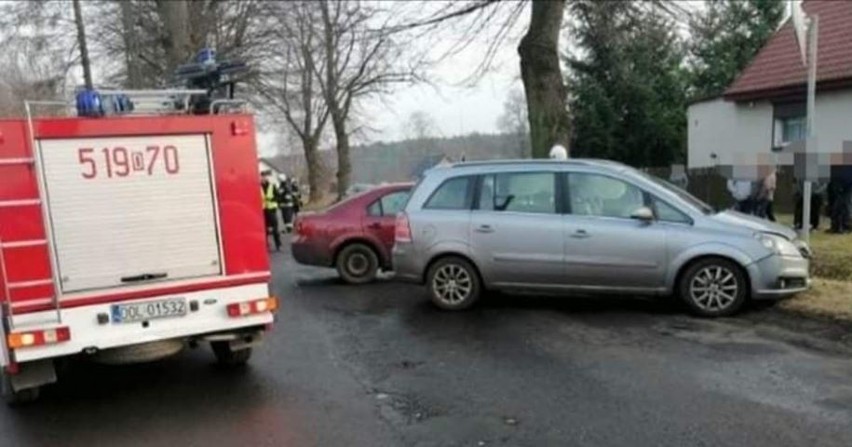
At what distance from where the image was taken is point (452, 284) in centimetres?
926

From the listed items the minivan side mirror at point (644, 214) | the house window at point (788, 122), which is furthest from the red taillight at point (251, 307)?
the house window at point (788, 122)

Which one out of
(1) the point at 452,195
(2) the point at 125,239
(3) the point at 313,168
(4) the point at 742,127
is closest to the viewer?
(2) the point at 125,239

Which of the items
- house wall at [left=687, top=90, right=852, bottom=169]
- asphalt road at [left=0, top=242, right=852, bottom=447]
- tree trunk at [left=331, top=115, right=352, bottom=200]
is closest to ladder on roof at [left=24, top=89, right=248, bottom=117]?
asphalt road at [left=0, top=242, right=852, bottom=447]

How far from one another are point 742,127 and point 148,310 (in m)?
19.3

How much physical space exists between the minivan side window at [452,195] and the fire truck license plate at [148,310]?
12.9 ft

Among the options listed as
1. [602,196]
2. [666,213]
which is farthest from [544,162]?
[666,213]

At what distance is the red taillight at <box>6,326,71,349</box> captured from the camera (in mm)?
5512

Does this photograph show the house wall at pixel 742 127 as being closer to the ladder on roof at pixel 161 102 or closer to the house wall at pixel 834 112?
the house wall at pixel 834 112

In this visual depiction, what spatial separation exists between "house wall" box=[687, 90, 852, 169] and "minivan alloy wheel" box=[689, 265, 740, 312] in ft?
17.6

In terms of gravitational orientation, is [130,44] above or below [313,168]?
above

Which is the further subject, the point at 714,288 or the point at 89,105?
the point at 714,288

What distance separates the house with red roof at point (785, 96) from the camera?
18.2 m

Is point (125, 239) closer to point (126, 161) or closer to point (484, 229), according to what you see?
point (126, 161)

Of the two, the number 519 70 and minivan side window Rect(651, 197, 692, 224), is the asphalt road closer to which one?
minivan side window Rect(651, 197, 692, 224)
